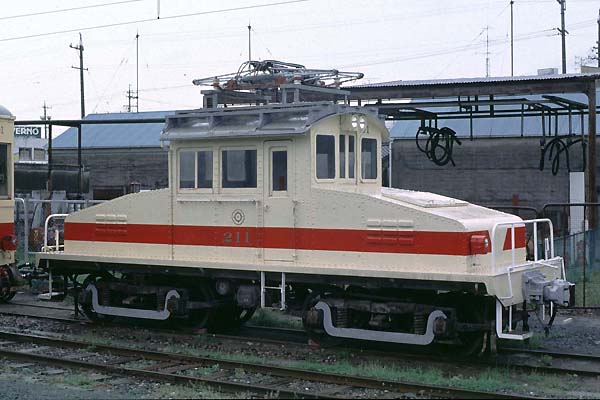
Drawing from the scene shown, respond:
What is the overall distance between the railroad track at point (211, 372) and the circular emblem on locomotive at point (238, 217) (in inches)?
84.3

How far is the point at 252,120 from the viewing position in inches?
479

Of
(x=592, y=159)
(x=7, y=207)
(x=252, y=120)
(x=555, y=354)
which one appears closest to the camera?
(x=555, y=354)

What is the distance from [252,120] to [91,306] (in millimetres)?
4648

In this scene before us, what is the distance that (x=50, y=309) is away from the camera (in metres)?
16.7

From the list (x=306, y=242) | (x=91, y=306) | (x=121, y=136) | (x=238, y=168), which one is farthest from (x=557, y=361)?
(x=121, y=136)

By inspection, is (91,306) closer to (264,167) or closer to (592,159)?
(264,167)

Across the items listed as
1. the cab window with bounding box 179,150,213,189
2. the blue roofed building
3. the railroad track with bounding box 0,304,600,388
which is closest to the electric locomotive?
the cab window with bounding box 179,150,213,189

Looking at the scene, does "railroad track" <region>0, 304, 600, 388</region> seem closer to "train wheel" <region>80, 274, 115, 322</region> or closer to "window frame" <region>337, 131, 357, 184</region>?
"window frame" <region>337, 131, 357, 184</region>

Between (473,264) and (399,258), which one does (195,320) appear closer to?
(399,258)

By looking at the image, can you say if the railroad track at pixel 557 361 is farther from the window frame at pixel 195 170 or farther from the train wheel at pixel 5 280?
the train wheel at pixel 5 280

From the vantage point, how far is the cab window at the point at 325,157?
1179cm

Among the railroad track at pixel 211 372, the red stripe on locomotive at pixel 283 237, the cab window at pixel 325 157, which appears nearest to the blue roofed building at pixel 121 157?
the red stripe on locomotive at pixel 283 237

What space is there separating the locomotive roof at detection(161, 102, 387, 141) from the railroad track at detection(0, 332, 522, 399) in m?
3.29

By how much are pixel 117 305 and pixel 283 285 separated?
3561mm
